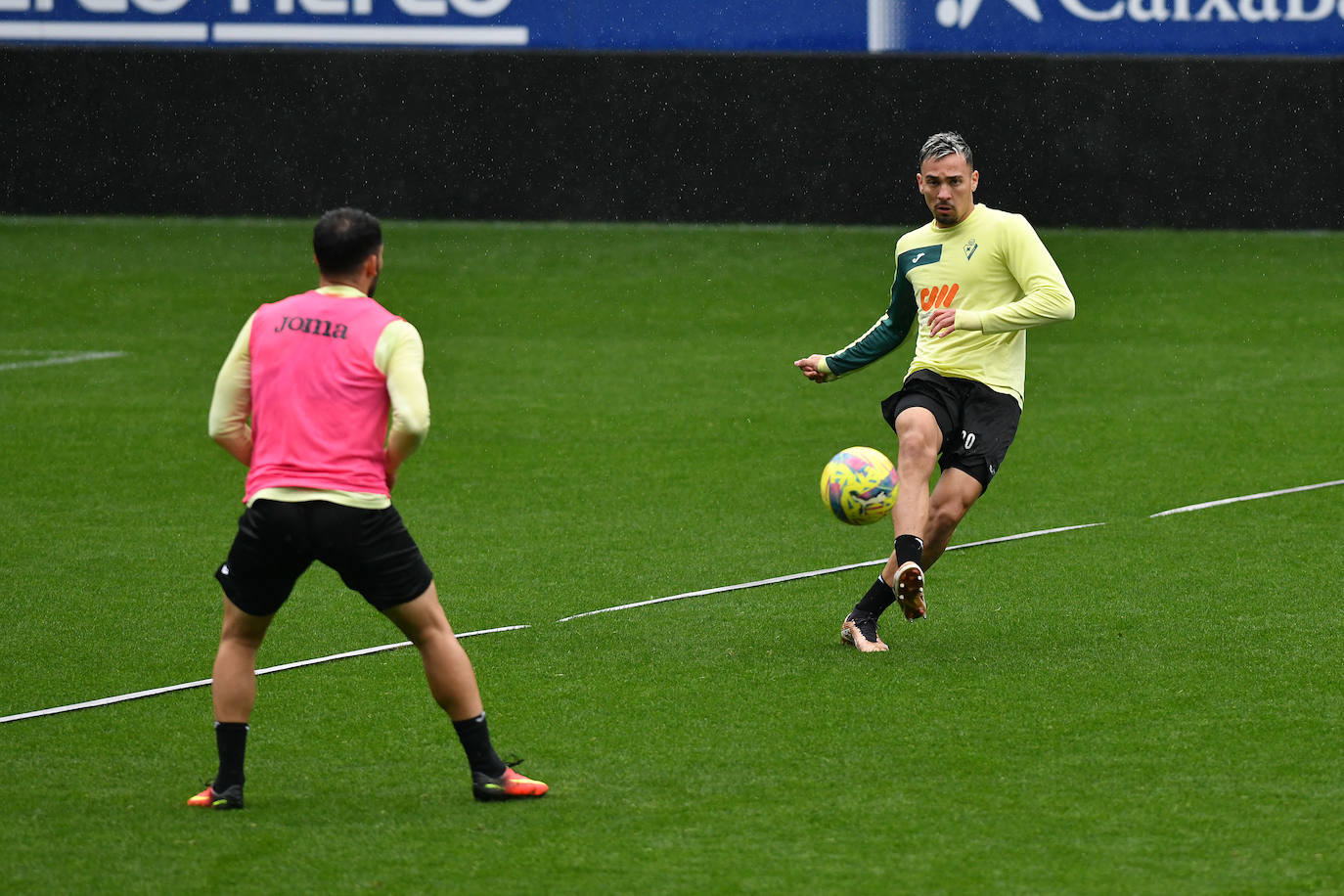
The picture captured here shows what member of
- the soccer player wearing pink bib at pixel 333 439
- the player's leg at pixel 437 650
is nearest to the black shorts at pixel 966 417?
the player's leg at pixel 437 650

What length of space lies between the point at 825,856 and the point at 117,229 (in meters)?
20.6

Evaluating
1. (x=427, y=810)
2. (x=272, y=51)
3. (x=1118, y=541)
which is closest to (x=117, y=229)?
(x=272, y=51)

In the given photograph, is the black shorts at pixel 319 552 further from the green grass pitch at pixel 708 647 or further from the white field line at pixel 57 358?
the white field line at pixel 57 358

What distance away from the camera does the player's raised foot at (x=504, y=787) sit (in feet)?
19.1

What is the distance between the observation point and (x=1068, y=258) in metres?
22.0

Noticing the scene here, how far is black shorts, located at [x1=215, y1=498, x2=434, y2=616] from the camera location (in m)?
5.52

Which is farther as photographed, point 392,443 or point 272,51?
point 272,51

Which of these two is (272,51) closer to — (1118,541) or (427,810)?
(1118,541)

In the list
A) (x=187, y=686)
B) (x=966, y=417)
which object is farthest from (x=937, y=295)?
(x=187, y=686)

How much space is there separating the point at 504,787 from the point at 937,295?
3.20 meters

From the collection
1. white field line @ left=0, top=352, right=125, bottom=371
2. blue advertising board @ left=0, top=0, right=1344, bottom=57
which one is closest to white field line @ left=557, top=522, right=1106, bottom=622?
white field line @ left=0, top=352, right=125, bottom=371

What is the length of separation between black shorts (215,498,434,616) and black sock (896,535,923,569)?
2.40m

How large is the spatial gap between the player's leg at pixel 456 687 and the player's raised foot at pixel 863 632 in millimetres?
2281

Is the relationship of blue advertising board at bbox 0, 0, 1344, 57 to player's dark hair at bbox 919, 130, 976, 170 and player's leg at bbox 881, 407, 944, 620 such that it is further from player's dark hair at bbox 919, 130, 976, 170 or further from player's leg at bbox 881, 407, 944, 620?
player's leg at bbox 881, 407, 944, 620
